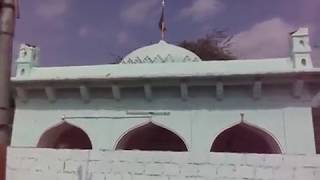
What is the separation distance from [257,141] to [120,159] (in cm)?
563

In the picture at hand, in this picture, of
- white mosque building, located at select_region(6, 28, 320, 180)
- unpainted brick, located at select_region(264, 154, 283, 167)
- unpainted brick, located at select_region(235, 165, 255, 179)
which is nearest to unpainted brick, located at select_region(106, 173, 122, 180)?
white mosque building, located at select_region(6, 28, 320, 180)

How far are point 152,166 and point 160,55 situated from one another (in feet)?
17.1

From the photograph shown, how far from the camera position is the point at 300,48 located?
9859mm

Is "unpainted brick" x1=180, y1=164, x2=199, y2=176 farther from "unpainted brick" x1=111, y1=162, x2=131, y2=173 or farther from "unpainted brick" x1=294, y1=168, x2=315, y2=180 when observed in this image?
"unpainted brick" x1=294, y1=168, x2=315, y2=180

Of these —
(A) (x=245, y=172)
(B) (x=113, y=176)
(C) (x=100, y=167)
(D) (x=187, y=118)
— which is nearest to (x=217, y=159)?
(A) (x=245, y=172)

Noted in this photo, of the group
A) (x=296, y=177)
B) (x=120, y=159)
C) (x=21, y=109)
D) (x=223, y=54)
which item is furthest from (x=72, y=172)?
(x=223, y=54)

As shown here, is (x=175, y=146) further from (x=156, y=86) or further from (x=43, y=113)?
(x=43, y=113)

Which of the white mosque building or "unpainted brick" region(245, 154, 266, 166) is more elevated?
the white mosque building

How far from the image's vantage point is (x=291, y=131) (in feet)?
30.5

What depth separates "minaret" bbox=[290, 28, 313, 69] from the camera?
377 inches

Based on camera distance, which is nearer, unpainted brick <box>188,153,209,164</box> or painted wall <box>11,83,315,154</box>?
unpainted brick <box>188,153,209,164</box>

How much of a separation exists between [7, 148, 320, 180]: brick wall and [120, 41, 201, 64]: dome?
15.8ft

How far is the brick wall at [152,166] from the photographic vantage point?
247 inches

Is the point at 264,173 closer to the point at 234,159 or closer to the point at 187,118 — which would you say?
the point at 234,159
